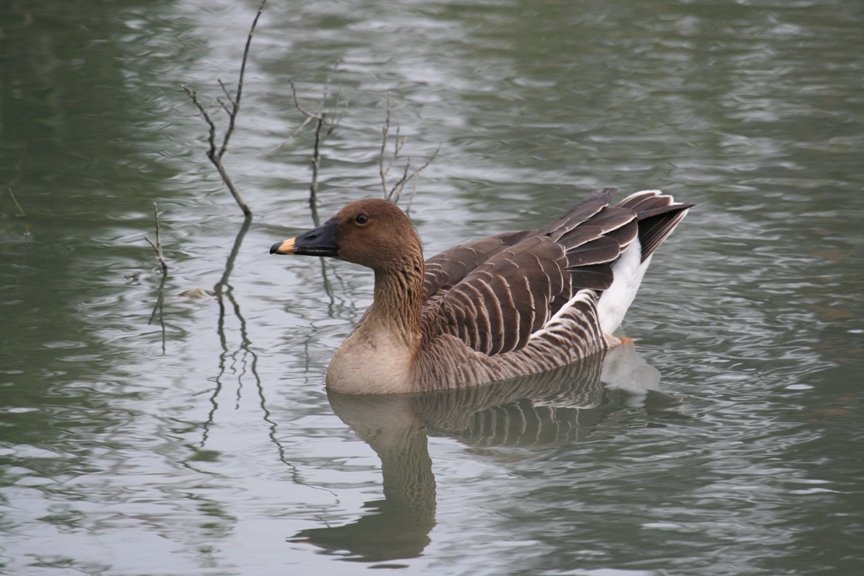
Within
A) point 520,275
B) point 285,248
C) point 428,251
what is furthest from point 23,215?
point 520,275

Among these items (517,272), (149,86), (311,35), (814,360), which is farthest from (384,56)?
(814,360)

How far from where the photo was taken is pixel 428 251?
33.2 feet

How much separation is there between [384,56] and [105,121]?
4004mm

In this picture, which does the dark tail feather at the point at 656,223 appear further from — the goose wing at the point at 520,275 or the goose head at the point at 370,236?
the goose head at the point at 370,236

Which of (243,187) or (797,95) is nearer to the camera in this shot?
(243,187)

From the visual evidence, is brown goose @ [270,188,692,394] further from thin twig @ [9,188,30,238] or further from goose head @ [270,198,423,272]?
thin twig @ [9,188,30,238]

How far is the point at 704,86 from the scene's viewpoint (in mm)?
14352

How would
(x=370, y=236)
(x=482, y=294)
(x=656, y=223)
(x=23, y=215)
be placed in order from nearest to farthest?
(x=370, y=236) → (x=482, y=294) → (x=656, y=223) → (x=23, y=215)

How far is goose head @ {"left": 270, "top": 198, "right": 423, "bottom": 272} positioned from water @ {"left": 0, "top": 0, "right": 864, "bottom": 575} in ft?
3.03

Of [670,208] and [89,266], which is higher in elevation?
[670,208]

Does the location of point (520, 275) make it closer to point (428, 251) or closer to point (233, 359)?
point (428, 251)

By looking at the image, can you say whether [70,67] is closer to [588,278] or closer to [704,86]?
[704,86]

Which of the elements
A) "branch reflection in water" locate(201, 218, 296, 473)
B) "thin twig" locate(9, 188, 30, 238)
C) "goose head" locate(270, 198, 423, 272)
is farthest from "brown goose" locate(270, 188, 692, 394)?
"thin twig" locate(9, 188, 30, 238)

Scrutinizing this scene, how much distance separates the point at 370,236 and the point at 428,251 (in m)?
2.21
